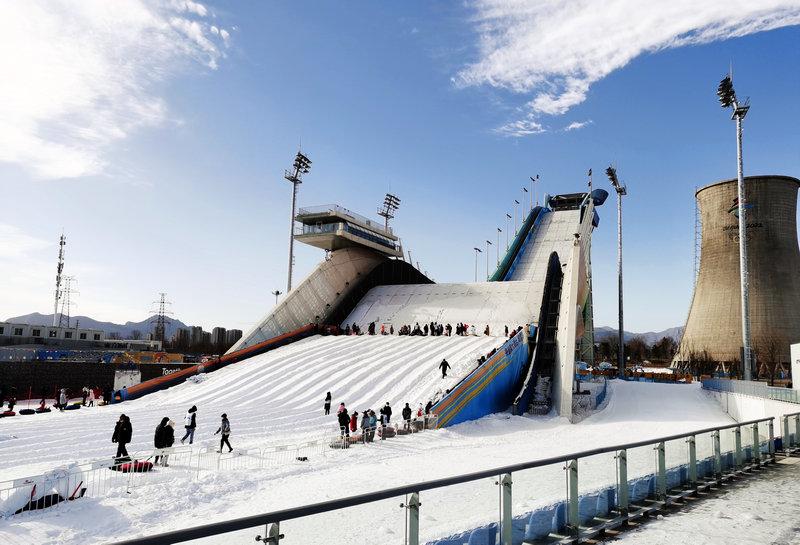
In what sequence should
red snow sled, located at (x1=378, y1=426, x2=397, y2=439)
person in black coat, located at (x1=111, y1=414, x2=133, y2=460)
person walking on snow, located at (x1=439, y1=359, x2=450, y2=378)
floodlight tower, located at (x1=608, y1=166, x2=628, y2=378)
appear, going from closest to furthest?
person in black coat, located at (x1=111, y1=414, x2=133, y2=460)
red snow sled, located at (x1=378, y1=426, x2=397, y2=439)
person walking on snow, located at (x1=439, y1=359, x2=450, y2=378)
floodlight tower, located at (x1=608, y1=166, x2=628, y2=378)

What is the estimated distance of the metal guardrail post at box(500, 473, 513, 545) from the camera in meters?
4.79

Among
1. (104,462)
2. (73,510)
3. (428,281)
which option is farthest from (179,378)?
(428,281)

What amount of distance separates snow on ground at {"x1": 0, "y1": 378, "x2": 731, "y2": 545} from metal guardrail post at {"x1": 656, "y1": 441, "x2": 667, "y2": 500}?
8.2 inches

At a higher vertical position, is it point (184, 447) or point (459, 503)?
point (459, 503)

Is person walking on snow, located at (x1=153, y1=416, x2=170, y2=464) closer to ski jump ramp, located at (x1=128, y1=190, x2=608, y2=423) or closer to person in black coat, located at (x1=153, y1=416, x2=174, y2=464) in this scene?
person in black coat, located at (x1=153, y1=416, x2=174, y2=464)

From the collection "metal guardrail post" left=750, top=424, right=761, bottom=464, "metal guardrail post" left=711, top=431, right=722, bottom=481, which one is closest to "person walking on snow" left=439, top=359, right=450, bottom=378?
"metal guardrail post" left=750, top=424, right=761, bottom=464

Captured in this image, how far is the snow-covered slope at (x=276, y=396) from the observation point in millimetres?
14534

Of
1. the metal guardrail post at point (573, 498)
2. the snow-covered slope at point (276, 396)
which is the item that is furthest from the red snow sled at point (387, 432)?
the metal guardrail post at point (573, 498)

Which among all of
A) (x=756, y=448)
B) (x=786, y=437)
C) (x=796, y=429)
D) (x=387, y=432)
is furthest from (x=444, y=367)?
(x=756, y=448)

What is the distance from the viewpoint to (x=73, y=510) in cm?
888

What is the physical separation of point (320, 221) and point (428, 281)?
16.2 m

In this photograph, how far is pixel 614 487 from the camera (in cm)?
625

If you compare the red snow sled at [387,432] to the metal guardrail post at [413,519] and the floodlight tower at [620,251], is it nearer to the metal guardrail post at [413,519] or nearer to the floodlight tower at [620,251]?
the metal guardrail post at [413,519]

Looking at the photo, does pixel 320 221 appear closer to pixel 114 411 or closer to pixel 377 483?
pixel 114 411
